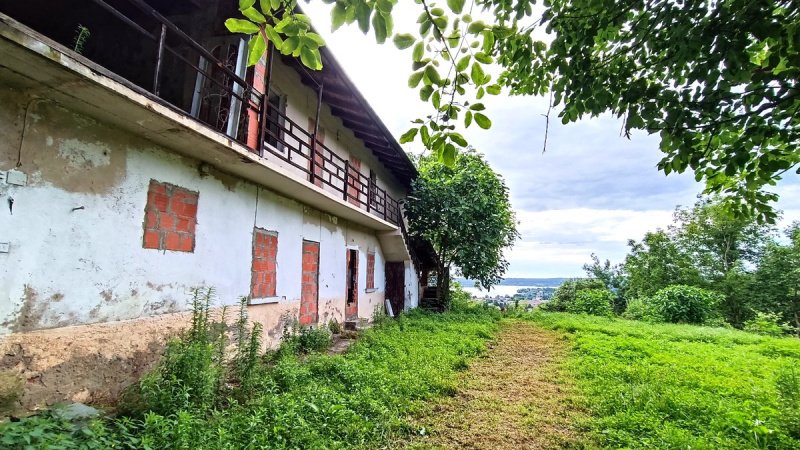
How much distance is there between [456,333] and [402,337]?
198cm

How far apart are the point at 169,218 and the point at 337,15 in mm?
4342

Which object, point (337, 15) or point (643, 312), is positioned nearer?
point (337, 15)

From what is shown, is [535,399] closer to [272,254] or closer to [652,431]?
[652,431]

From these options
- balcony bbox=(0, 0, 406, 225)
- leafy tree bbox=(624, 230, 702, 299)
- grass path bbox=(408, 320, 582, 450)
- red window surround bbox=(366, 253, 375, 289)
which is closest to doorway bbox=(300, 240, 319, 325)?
balcony bbox=(0, 0, 406, 225)

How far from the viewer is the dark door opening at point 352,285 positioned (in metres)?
10.9

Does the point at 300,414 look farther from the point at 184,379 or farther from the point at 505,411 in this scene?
the point at 505,411

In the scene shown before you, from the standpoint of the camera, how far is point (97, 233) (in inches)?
152

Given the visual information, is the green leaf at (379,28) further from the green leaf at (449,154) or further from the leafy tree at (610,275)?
the leafy tree at (610,275)

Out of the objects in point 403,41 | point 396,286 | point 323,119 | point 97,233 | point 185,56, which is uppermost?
point 323,119

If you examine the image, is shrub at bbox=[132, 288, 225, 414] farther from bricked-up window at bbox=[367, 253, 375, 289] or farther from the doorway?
bricked-up window at bbox=[367, 253, 375, 289]

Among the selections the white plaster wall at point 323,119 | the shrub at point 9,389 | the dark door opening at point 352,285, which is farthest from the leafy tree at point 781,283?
the shrub at point 9,389

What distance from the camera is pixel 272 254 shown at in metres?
7.05

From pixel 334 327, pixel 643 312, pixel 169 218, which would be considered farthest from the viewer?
pixel 643 312

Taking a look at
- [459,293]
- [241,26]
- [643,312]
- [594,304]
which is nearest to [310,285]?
[241,26]
